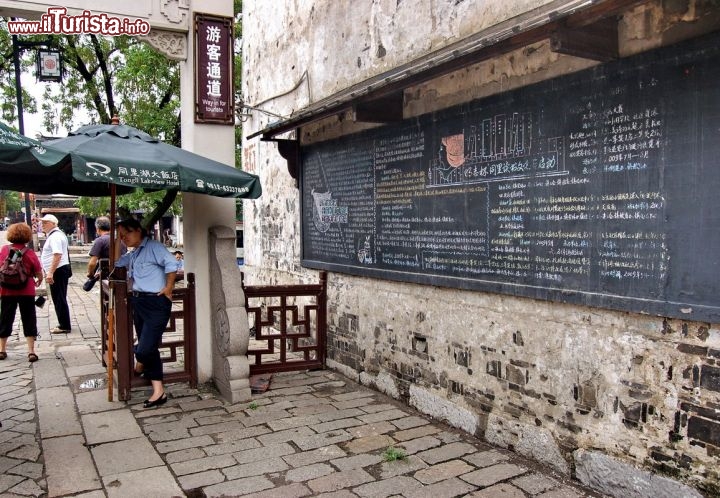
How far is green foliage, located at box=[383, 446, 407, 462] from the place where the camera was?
4195 mm

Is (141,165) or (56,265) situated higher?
(141,165)

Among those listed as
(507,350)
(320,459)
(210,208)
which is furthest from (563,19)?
(210,208)

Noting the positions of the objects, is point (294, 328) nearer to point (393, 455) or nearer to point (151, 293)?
point (151, 293)

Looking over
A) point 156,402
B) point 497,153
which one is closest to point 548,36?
point 497,153

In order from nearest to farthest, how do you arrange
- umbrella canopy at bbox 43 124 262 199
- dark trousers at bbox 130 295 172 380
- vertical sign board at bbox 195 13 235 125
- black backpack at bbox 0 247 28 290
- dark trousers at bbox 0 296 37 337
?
umbrella canopy at bbox 43 124 262 199 → dark trousers at bbox 130 295 172 380 → vertical sign board at bbox 195 13 235 125 → black backpack at bbox 0 247 28 290 → dark trousers at bbox 0 296 37 337

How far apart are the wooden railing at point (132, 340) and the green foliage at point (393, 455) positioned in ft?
8.66

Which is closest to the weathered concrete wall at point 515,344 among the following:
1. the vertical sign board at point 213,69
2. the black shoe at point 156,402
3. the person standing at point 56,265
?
the vertical sign board at point 213,69

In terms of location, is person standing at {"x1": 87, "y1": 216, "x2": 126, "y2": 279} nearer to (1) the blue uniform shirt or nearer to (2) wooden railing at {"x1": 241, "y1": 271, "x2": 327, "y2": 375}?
(2) wooden railing at {"x1": 241, "y1": 271, "x2": 327, "y2": 375}

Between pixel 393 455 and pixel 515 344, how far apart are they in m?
1.24

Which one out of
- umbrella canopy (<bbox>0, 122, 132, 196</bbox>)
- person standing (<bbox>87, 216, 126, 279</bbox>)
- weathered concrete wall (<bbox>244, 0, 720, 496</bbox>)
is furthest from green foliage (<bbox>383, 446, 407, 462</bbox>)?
person standing (<bbox>87, 216, 126, 279</bbox>)

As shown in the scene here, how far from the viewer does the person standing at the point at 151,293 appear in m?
5.43

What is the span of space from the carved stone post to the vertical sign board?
1.29 meters

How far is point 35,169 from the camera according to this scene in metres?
4.89

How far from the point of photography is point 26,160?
405 cm
